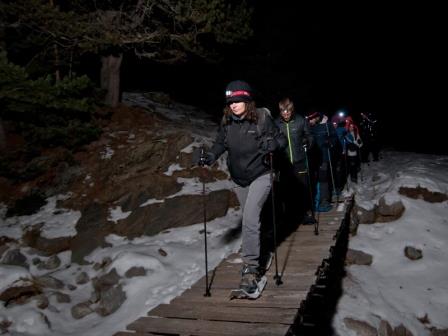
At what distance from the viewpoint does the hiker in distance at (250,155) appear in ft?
18.4

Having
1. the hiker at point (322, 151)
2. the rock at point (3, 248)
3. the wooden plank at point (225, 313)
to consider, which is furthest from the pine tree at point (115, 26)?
the wooden plank at point (225, 313)

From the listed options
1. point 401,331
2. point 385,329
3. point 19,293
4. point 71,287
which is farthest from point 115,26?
point 401,331

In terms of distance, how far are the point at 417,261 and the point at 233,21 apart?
30.7 feet

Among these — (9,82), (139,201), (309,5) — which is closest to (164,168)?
(139,201)

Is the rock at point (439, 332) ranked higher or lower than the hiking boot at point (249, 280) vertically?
lower

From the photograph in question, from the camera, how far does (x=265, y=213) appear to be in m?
10.2

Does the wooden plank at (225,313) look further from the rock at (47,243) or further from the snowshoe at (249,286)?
the rock at (47,243)

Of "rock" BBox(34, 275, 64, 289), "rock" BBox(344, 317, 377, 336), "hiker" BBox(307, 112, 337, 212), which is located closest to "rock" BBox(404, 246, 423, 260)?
"hiker" BBox(307, 112, 337, 212)

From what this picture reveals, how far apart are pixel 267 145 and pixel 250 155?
0.95ft

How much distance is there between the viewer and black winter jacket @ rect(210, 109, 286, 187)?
567 centimetres

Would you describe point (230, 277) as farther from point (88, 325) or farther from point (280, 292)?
point (88, 325)

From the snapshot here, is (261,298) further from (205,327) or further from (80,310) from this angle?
(80,310)

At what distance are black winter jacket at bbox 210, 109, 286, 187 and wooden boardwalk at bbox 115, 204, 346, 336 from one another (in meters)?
1.67

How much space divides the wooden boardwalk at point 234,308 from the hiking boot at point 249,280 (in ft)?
0.53
